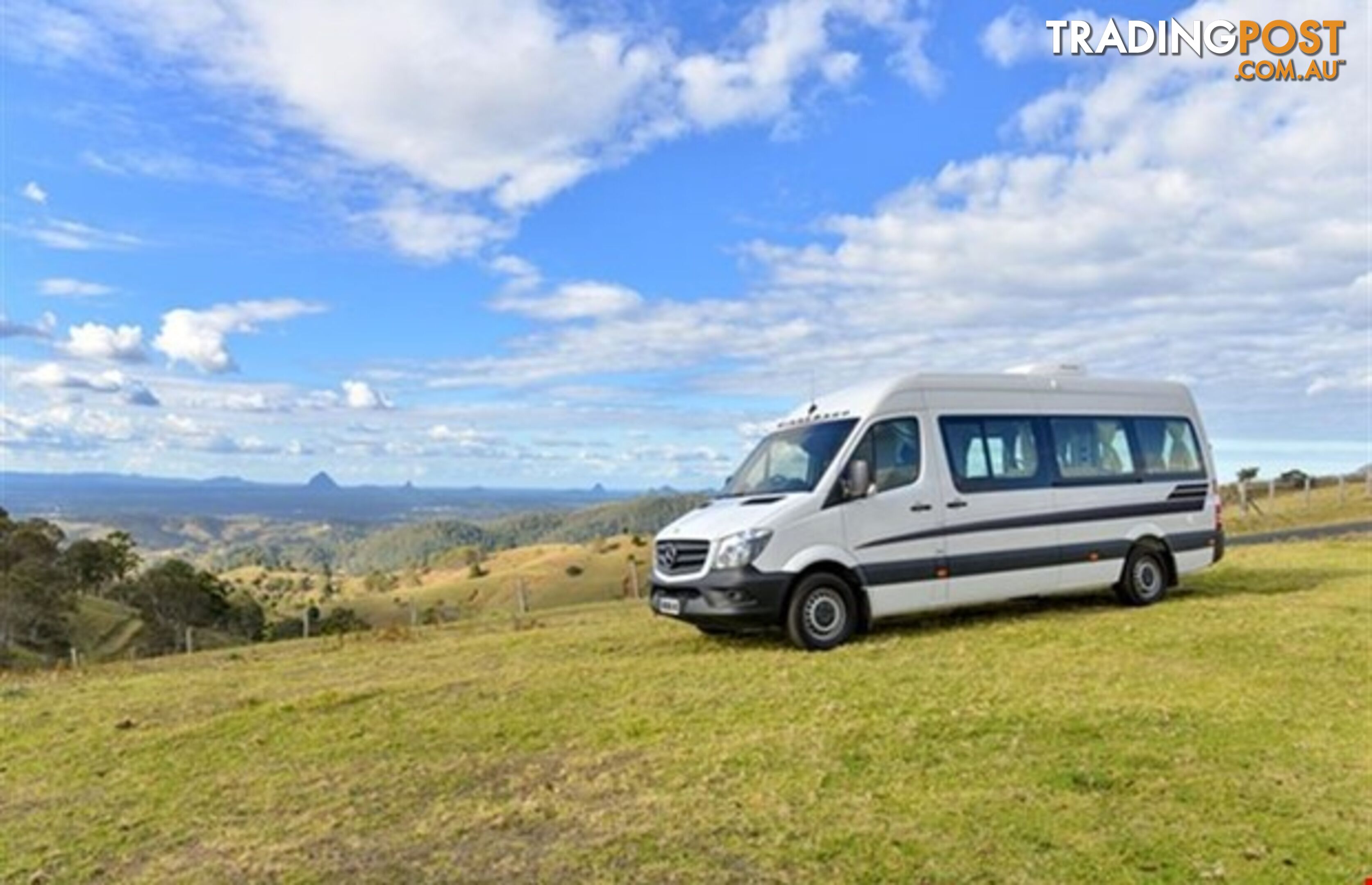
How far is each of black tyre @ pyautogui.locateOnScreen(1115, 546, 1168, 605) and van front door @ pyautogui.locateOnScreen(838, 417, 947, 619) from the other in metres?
3.01

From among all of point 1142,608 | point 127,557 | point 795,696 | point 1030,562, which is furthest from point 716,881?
point 127,557

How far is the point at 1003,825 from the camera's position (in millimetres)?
4824

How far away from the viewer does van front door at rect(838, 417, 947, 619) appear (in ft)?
A: 33.0

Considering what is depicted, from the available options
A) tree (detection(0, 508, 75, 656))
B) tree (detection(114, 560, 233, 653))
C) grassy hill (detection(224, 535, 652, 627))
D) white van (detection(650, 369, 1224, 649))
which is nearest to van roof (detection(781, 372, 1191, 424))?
white van (detection(650, 369, 1224, 649))

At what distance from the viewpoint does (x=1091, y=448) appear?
12031 millimetres

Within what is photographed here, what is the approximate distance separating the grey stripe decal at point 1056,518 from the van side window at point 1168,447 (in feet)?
1.23

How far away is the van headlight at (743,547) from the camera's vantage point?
9.48m

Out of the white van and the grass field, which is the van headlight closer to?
the white van

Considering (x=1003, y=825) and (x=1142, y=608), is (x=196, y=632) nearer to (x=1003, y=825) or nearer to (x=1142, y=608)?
(x=1142, y=608)

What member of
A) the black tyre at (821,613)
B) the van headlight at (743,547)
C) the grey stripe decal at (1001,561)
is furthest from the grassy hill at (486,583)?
the van headlight at (743,547)

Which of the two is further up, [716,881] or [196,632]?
[716,881]

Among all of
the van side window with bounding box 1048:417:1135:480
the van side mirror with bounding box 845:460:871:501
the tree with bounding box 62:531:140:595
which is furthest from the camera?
the tree with bounding box 62:531:140:595

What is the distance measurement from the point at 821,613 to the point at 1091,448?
14.6 feet

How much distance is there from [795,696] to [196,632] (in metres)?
52.2
